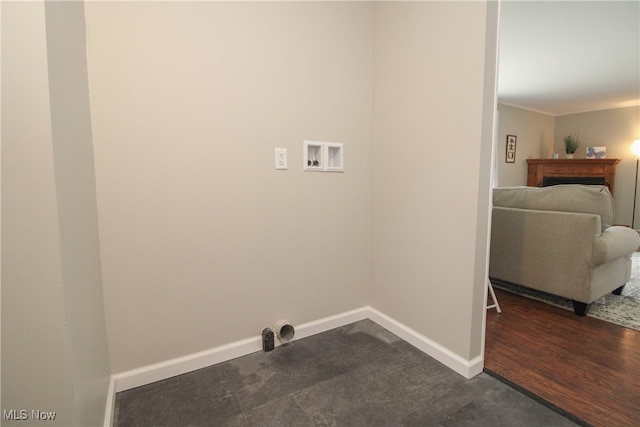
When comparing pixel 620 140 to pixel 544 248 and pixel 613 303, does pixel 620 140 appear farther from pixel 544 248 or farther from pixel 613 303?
pixel 544 248

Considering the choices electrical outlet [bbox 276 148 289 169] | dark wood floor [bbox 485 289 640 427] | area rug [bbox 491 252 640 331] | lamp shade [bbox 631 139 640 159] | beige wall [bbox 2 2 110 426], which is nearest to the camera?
beige wall [bbox 2 2 110 426]

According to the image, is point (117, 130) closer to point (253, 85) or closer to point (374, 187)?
point (253, 85)

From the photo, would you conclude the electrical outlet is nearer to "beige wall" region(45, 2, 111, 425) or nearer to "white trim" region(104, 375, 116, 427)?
"beige wall" region(45, 2, 111, 425)

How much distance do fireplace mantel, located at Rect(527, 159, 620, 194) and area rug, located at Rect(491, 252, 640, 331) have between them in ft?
12.0

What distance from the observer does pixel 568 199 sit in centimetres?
227

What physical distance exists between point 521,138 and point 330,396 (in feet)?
21.4

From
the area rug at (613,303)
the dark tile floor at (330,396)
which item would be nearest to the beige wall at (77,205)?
the dark tile floor at (330,396)

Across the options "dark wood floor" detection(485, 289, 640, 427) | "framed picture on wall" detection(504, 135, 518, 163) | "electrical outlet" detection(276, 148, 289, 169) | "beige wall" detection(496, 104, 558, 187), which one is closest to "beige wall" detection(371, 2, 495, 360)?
"dark wood floor" detection(485, 289, 640, 427)

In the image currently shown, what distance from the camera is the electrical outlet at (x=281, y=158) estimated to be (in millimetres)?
1800

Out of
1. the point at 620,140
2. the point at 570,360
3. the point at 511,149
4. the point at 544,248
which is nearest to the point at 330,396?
the point at 570,360

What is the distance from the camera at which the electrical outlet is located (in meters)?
1.80

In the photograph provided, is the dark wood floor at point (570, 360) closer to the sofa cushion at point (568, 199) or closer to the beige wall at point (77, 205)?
the sofa cushion at point (568, 199)

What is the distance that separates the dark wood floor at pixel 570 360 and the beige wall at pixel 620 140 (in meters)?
5.28

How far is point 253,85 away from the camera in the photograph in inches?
66.9
